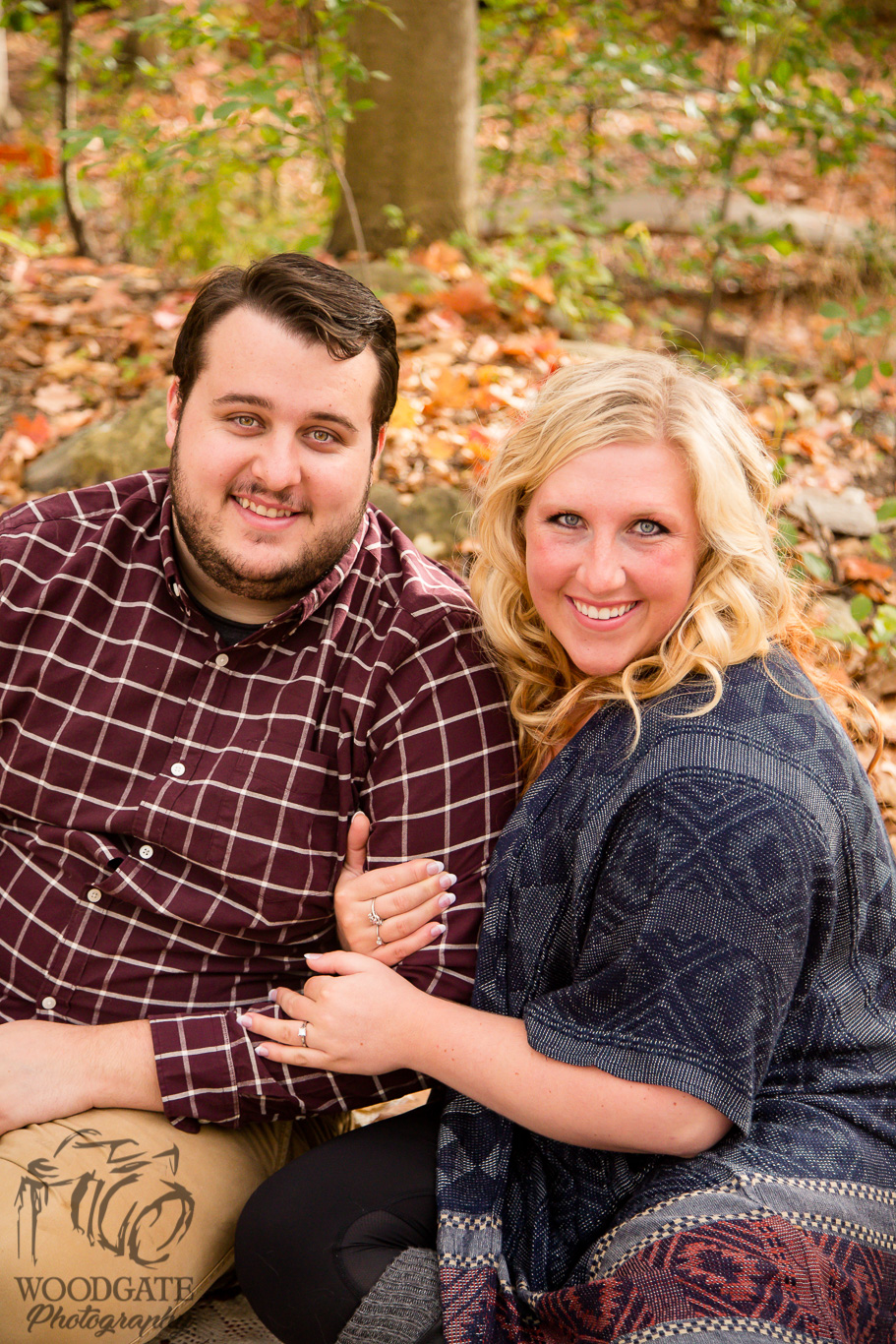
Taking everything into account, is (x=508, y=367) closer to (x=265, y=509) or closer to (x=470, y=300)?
(x=470, y=300)

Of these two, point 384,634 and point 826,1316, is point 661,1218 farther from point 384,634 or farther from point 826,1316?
point 384,634

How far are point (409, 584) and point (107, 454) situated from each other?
91.6 inches

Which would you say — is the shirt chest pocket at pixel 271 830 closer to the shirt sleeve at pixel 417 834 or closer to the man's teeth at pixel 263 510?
the shirt sleeve at pixel 417 834

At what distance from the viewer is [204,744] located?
2.17 m

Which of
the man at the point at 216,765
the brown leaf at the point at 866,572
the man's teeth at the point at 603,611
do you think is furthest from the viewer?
the brown leaf at the point at 866,572

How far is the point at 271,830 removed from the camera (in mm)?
2121

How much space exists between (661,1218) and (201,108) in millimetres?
3938

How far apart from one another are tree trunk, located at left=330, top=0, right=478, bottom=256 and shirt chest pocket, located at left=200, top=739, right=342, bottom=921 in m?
3.77

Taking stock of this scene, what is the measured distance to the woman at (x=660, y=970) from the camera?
163 cm

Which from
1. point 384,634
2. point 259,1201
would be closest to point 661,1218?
point 259,1201

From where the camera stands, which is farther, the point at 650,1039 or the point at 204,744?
the point at 204,744

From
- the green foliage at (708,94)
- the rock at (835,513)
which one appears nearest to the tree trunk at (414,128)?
the green foliage at (708,94)

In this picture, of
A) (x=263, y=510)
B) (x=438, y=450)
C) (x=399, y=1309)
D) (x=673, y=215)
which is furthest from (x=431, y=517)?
(x=673, y=215)

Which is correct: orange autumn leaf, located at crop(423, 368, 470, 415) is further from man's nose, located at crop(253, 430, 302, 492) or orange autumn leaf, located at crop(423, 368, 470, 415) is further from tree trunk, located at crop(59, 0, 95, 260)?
man's nose, located at crop(253, 430, 302, 492)
